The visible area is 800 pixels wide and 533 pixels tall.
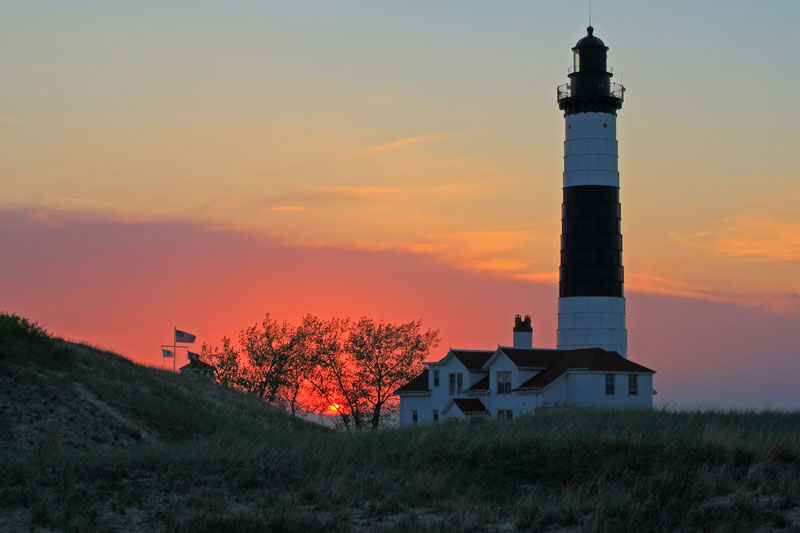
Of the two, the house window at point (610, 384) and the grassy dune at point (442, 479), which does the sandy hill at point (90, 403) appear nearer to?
the grassy dune at point (442, 479)

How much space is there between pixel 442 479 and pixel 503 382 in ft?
112

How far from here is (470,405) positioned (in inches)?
2226

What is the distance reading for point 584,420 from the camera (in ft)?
98.9

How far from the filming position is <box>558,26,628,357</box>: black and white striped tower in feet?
192

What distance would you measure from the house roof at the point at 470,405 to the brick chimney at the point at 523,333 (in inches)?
213

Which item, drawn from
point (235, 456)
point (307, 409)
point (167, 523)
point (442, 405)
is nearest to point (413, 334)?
point (307, 409)

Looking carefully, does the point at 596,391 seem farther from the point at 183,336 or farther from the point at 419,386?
the point at 183,336

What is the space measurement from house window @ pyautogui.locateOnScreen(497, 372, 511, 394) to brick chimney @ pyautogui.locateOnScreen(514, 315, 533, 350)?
4405mm

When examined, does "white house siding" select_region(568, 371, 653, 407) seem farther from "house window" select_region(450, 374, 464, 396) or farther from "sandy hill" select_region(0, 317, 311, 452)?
"sandy hill" select_region(0, 317, 311, 452)

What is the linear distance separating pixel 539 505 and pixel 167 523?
300 inches

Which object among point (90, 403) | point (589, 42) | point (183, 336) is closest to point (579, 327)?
point (589, 42)

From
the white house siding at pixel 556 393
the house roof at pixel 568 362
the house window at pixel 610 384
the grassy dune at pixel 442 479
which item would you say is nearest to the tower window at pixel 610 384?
the house window at pixel 610 384

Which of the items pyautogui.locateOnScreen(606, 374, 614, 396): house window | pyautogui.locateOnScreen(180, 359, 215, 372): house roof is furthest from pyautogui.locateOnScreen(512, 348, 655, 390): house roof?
pyautogui.locateOnScreen(180, 359, 215, 372): house roof

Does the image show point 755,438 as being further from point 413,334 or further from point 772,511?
point 413,334
